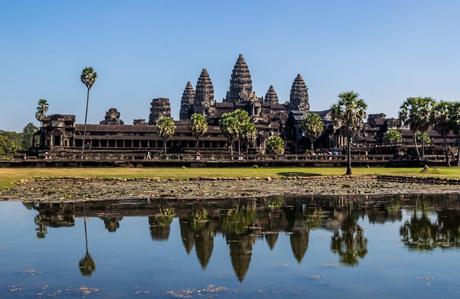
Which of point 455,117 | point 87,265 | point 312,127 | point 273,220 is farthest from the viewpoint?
point 312,127

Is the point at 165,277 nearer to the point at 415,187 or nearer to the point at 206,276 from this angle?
the point at 206,276

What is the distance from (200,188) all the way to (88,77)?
63209mm

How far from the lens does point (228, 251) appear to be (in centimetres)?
2794

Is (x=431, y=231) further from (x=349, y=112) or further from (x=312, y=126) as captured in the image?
(x=312, y=126)

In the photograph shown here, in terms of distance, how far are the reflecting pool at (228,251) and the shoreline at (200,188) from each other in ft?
24.7

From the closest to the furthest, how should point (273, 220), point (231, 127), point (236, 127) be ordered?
point (273, 220), point (231, 127), point (236, 127)

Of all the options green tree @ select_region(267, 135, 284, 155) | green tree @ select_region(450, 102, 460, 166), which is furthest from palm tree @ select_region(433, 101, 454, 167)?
green tree @ select_region(267, 135, 284, 155)

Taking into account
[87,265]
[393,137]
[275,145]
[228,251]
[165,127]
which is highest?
[165,127]

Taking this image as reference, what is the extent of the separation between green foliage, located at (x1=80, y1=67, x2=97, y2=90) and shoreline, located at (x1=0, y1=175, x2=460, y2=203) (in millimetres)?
46736

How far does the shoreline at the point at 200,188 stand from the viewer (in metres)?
53.8

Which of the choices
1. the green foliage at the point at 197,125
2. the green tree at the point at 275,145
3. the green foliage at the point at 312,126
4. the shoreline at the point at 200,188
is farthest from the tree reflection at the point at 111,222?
the green foliage at the point at 312,126

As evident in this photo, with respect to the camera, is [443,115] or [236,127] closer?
[443,115]

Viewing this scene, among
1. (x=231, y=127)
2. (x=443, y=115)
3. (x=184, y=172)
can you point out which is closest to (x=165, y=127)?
(x=231, y=127)

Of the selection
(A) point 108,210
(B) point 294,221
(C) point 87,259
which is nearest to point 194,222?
(B) point 294,221
